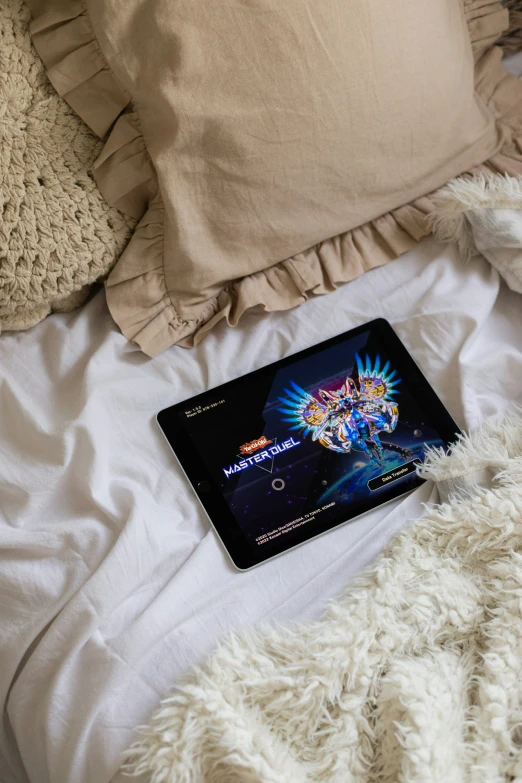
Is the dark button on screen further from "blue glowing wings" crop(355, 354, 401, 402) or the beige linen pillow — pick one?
the beige linen pillow

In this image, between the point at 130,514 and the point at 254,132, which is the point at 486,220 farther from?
the point at 130,514

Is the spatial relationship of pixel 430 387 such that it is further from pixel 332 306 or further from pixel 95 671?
pixel 95 671

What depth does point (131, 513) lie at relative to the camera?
0.65 meters

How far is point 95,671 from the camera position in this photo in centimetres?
61

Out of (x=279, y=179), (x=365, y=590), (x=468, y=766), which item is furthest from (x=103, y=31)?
(x=468, y=766)

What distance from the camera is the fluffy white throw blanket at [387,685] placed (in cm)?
54

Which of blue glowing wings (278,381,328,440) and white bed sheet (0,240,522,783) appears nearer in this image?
white bed sheet (0,240,522,783)

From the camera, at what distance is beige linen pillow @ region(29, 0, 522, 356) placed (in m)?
0.65

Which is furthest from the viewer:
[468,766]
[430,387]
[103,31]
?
[430,387]

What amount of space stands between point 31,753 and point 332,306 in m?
0.58

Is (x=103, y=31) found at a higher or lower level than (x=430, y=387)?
higher

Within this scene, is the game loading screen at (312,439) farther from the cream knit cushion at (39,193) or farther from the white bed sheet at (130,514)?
the cream knit cushion at (39,193)

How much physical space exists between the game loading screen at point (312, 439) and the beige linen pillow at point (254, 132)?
0.09 metres

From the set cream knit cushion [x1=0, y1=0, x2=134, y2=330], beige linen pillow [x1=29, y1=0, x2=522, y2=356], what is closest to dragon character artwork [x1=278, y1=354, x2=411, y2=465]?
beige linen pillow [x1=29, y1=0, x2=522, y2=356]
